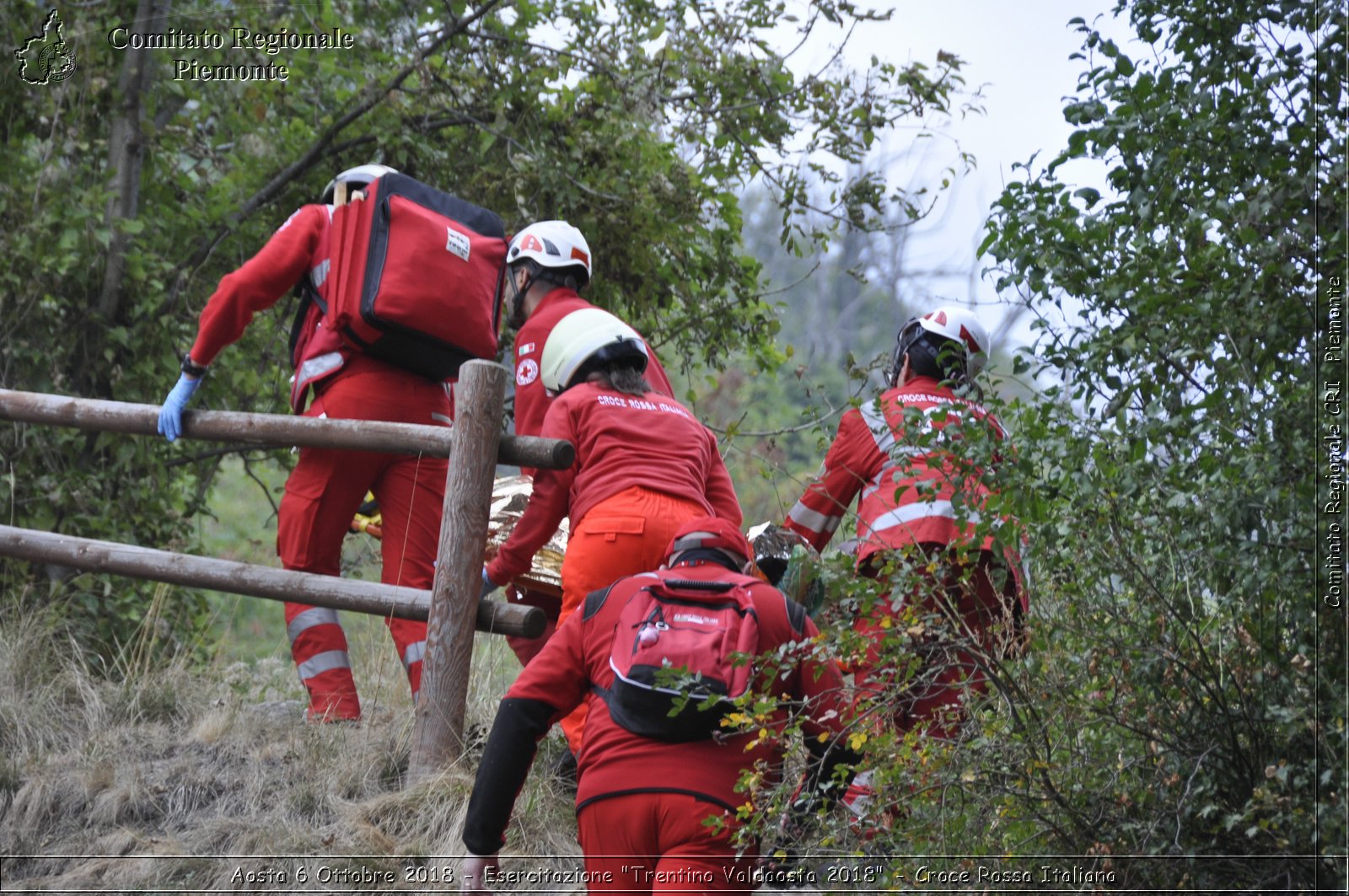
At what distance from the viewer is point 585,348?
15.0 feet

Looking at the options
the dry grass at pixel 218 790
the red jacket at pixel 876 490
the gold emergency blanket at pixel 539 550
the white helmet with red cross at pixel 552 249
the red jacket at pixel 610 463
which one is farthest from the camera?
the white helmet with red cross at pixel 552 249

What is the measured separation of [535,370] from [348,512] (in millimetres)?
902

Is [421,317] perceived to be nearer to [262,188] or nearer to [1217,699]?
[262,188]

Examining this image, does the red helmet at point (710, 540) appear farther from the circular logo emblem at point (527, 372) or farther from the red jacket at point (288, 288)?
the red jacket at point (288, 288)

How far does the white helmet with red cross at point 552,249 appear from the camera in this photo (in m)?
5.23

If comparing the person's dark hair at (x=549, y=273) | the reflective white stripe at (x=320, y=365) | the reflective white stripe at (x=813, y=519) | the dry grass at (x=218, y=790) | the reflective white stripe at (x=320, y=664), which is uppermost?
the person's dark hair at (x=549, y=273)

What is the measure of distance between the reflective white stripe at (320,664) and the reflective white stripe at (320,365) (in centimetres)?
104

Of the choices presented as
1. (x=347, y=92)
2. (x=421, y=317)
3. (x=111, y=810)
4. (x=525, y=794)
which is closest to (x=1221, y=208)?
(x=525, y=794)

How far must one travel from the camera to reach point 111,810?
440 centimetres

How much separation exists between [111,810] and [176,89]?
433cm

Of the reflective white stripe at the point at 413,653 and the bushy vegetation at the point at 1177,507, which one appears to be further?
the reflective white stripe at the point at 413,653

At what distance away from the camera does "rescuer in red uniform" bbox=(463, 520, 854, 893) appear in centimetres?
295

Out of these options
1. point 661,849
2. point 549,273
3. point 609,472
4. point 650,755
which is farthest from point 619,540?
point 549,273

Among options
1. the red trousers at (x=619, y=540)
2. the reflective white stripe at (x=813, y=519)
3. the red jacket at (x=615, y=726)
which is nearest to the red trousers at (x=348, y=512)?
the red trousers at (x=619, y=540)
